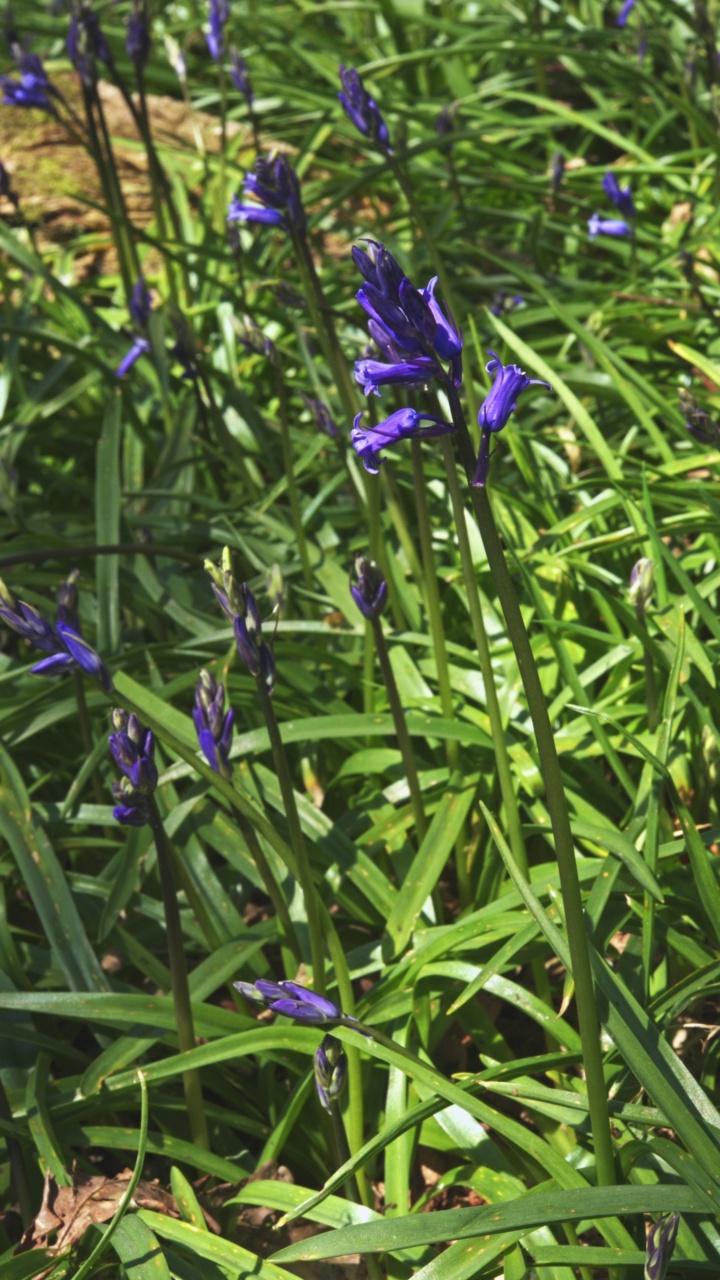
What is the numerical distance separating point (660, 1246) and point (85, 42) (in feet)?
13.9

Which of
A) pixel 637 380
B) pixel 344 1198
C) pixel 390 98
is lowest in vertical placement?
pixel 344 1198

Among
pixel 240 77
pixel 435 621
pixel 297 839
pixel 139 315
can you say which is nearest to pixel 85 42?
pixel 240 77

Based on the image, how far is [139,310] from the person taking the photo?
14.2 ft

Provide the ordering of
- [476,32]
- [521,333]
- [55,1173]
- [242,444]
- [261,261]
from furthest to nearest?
1. [476,32]
2. [261,261]
3. [521,333]
4. [242,444]
5. [55,1173]

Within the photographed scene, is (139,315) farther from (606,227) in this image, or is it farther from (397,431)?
(397,431)

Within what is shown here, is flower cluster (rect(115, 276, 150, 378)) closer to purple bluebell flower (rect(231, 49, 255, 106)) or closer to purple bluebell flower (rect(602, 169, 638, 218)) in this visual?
purple bluebell flower (rect(231, 49, 255, 106))

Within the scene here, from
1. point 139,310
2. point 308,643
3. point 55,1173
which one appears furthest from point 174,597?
point 55,1173

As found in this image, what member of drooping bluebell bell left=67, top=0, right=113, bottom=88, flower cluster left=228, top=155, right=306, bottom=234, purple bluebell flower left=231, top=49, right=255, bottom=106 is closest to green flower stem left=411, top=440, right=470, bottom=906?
flower cluster left=228, top=155, right=306, bottom=234

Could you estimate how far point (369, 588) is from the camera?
234 centimetres

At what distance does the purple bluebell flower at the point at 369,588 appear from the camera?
230cm

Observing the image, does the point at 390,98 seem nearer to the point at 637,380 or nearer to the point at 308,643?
the point at 637,380

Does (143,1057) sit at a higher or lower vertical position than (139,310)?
lower

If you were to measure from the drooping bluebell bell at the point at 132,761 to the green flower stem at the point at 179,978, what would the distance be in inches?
1.2

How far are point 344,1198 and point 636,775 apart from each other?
4.09ft
